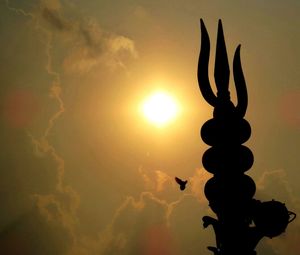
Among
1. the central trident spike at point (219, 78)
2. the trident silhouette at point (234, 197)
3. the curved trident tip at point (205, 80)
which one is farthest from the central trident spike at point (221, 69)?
the trident silhouette at point (234, 197)

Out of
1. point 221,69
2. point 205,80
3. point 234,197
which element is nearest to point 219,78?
point 221,69

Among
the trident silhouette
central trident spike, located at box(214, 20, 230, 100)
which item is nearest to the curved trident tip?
central trident spike, located at box(214, 20, 230, 100)

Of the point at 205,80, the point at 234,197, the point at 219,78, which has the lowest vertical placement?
the point at 234,197

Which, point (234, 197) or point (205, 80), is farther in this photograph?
point (205, 80)

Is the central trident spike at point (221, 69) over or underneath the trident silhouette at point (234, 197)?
over

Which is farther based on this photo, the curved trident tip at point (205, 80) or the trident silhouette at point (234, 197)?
the curved trident tip at point (205, 80)

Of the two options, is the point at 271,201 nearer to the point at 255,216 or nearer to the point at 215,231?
the point at 255,216

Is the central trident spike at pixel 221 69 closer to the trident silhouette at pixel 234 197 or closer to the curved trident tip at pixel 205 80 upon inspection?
the curved trident tip at pixel 205 80

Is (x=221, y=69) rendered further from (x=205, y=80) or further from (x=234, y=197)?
(x=234, y=197)

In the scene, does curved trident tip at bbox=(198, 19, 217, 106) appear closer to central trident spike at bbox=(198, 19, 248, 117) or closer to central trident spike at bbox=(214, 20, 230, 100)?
central trident spike at bbox=(198, 19, 248, 117)

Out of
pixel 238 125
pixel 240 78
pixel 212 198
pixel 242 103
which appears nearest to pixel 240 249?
pixel 212 198

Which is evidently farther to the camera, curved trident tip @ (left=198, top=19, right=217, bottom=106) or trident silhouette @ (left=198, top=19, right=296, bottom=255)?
curved trident tip @ (left=198, top=19, right=217, bottom=106)

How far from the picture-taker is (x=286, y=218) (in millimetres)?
5977

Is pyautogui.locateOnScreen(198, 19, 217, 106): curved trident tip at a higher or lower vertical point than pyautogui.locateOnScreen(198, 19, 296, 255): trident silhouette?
higher
